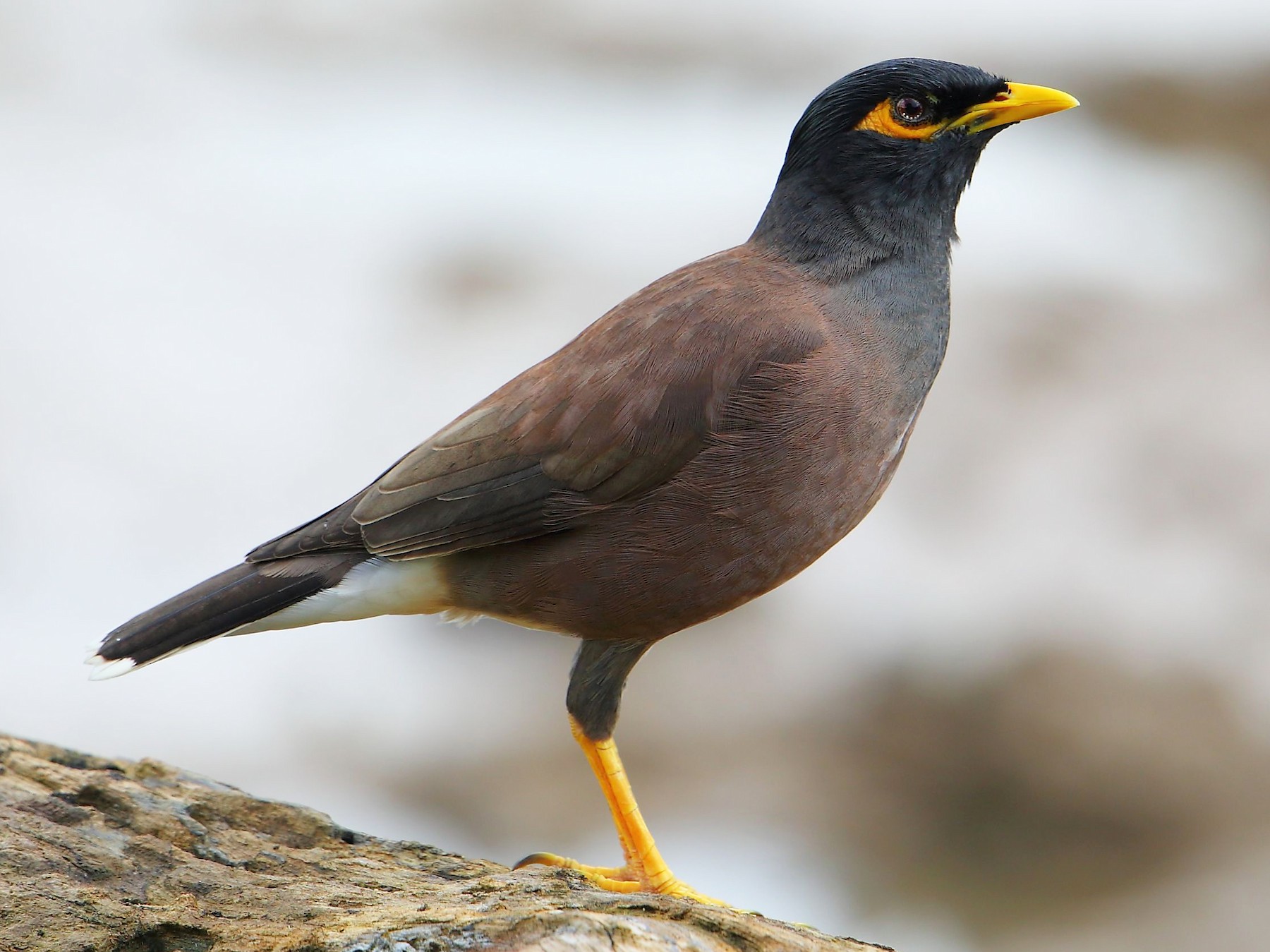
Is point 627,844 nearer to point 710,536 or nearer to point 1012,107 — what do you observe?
point 710,536

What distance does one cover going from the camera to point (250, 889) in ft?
12.6

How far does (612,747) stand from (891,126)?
231 centimetres

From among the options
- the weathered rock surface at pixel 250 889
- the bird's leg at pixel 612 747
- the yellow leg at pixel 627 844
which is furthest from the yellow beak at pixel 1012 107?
the weathered rock surface at pixel 250 889

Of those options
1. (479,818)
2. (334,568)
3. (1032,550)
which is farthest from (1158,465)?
(334,568)

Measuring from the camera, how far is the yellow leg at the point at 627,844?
450cm

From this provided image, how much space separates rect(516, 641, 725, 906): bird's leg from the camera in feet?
14.9

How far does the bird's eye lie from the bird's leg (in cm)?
198

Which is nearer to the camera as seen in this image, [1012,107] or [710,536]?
[710,536]

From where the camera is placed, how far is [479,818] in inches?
349

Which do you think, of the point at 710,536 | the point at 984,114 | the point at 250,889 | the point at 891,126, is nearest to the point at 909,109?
the point at 891,126

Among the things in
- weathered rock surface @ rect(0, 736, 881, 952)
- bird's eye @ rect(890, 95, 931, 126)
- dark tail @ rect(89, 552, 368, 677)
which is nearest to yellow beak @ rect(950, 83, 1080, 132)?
bird's eye @ rect(890, 95, 931, 126)

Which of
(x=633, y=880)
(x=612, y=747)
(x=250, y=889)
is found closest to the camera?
(x=250, y=889)

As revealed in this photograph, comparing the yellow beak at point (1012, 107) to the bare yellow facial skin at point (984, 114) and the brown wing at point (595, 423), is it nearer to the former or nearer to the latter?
the bare yellow facial skin at point (984, 114)

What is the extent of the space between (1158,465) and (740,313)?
21.3 ft
